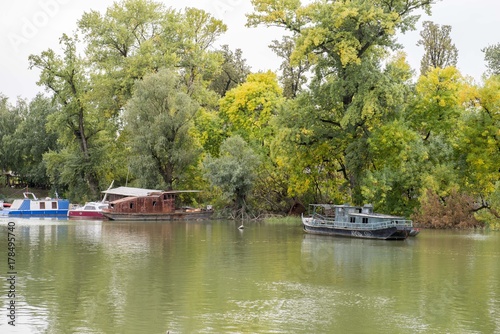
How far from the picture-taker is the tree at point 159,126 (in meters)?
69.8

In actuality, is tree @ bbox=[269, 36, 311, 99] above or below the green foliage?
above

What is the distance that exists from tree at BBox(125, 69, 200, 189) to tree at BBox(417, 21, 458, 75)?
32.0m

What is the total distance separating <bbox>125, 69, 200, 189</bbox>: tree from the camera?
229 feet

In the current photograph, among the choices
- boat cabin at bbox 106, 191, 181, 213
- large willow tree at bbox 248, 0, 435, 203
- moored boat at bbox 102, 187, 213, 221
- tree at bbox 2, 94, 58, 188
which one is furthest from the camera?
tree at bbox 2, 94, 58, 188

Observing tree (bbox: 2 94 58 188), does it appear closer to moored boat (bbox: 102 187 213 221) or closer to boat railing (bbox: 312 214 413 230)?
moored boat (bbox: 102 187 213 221)

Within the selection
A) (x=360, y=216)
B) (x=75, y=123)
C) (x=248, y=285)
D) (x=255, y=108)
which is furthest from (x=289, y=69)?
(x=248, y=285)

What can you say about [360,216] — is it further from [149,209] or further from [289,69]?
[289,69]

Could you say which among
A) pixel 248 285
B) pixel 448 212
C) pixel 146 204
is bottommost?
pixel 248 285

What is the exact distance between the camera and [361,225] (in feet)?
159

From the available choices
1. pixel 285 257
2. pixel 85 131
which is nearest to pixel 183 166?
pixel 85 131

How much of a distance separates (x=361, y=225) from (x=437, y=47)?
1827 inches

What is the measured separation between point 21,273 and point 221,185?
1542 inches

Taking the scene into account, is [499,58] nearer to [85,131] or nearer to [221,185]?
[221,185]

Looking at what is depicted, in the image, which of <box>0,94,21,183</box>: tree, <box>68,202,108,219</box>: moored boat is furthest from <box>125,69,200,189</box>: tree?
<box>0,94,21,183</box>: tree
